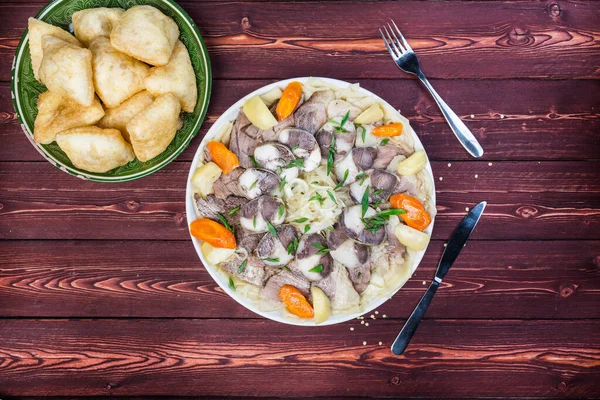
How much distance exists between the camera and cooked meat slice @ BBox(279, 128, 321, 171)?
74.5 inches

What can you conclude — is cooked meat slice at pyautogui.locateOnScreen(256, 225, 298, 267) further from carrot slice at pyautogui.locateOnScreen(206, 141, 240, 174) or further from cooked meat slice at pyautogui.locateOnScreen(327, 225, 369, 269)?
carrot slice at pyautogui.locateOnScreen(206, 141, 240, 174)

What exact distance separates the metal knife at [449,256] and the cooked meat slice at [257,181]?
832mm

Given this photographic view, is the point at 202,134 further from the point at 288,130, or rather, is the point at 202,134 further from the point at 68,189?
the point at 68,189

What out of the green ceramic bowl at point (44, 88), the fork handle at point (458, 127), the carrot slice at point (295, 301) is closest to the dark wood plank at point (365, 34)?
the fork handle at point (458, 127)

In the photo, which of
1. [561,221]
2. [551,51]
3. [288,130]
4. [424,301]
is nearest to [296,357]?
[424,301]

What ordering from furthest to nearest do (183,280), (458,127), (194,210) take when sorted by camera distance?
(183,280)
(458,127)
(194,210)

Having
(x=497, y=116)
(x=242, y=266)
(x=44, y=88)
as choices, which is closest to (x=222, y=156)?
(x=242, y=266)

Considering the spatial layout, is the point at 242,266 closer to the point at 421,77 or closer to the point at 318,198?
the point at 318,198

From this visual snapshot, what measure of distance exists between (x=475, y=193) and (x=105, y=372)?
6.08ft

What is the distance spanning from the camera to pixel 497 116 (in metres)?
2.23

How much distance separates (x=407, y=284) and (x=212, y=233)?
2.97 ft

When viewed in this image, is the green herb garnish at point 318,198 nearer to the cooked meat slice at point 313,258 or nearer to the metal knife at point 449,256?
the cooked meat slice at point 313,258

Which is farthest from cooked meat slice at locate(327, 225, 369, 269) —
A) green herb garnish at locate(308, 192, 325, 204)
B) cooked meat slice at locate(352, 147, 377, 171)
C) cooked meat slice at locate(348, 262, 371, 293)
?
cooked meat slice at locate(352, 147, 377, 171)

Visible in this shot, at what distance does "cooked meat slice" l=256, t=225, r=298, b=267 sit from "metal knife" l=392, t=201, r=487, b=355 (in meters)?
0.67
